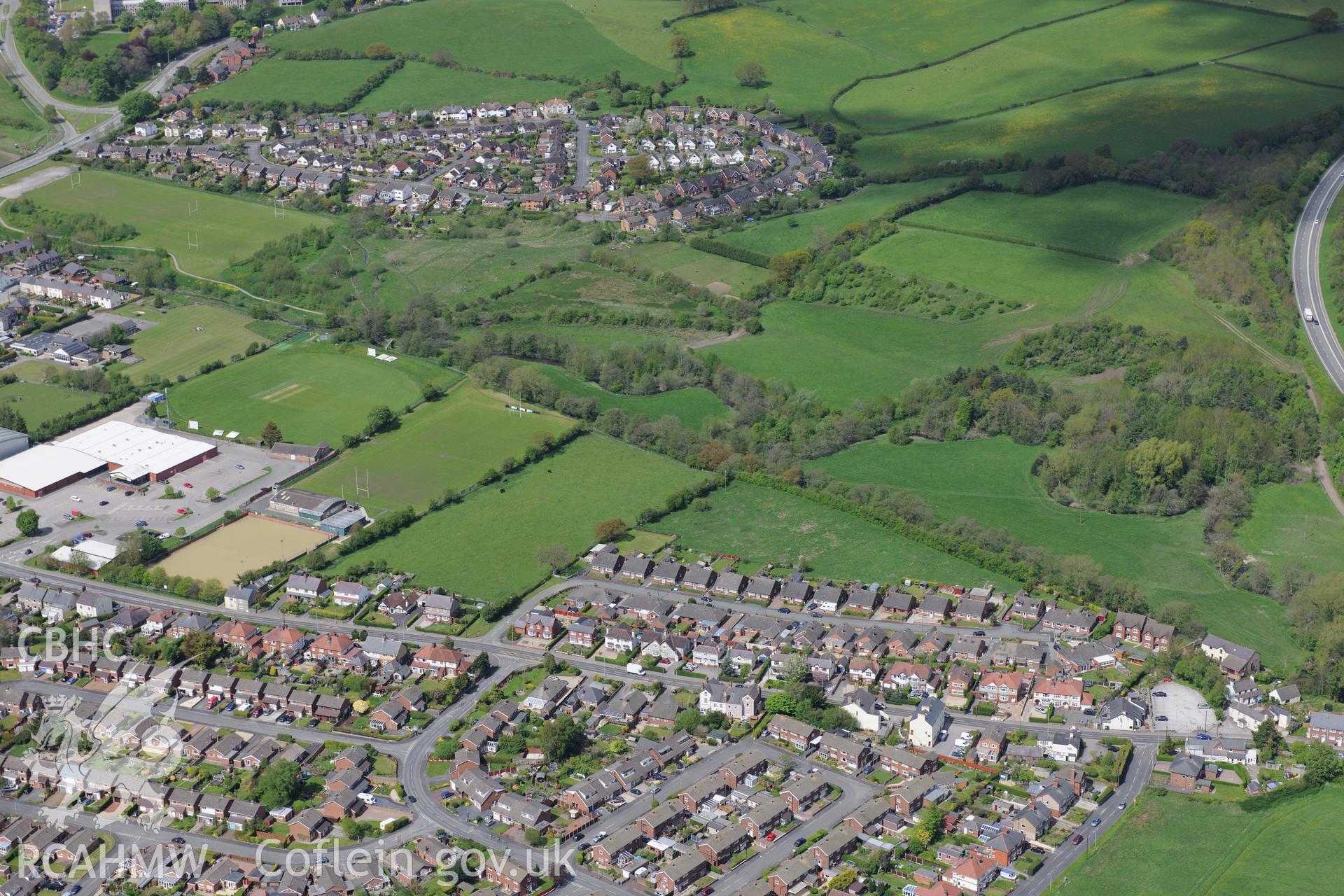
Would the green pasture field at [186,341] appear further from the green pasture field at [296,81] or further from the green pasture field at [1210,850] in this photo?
the green pasture field at [1210,850]

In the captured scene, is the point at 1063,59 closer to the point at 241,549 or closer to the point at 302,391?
the point at 302,391

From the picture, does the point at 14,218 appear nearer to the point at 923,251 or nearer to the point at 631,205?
the point at 631,205

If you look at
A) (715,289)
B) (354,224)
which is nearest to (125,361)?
(354,224)

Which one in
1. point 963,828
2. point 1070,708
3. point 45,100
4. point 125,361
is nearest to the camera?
point 963,828

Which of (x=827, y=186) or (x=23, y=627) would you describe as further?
(x=827, y=186)

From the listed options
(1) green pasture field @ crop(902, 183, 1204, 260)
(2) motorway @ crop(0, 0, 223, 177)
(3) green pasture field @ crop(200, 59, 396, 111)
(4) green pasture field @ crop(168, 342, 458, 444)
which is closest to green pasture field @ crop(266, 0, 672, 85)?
(3) green pasture field @ crop(200, 59, 396, 111)

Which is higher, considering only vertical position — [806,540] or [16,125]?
[16,125]

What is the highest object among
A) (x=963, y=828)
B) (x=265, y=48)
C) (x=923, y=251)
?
(x=265, y=48)

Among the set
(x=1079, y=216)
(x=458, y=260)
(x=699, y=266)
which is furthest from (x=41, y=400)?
(x=1079, y=216)
